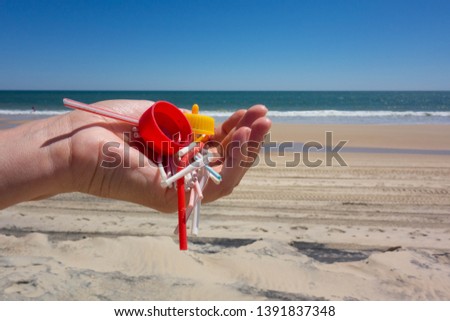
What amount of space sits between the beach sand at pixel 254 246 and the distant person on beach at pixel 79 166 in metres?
0.90

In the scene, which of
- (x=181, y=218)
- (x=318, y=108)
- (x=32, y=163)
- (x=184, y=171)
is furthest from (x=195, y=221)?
(x=318, y=108)

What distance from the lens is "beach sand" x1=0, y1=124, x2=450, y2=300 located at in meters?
2.82

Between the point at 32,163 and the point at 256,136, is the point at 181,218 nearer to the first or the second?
the point at 256,136

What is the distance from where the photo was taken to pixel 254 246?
144 inches

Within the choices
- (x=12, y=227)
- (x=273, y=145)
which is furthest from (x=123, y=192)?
(x=273, y=145)

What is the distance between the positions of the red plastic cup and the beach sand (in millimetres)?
1210

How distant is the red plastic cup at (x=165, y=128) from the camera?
6.29ft

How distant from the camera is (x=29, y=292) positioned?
2.59m

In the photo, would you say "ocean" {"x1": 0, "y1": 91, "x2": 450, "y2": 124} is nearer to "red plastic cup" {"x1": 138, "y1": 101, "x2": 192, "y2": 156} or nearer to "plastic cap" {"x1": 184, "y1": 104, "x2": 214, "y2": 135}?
"plastic cap" {"x1": 184, "y1": 104, "x2": 214, "y2": 135}

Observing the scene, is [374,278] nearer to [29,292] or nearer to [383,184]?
[29,292]

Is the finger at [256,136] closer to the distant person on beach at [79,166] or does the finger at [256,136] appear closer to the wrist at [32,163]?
the distant person on beach at [79,166]

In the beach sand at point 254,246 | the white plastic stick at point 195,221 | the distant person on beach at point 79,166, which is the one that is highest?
the distant person on beach at point 79,166

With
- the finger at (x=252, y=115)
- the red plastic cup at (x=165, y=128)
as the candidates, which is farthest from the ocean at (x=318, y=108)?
the red plastic cup at (x=165, y=128)

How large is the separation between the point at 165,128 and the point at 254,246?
6.37 feet
